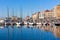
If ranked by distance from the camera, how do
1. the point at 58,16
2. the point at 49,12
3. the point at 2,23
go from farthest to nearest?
the point at 49,12
the point at 58,16
the point at 2,23

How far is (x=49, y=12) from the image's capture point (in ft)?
108

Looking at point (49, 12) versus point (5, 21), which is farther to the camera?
point (49, 12)

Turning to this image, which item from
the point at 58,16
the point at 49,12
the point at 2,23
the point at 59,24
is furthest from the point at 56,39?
the point at 49,12

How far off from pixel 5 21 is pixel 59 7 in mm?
10548

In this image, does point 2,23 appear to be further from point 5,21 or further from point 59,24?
point 59,24

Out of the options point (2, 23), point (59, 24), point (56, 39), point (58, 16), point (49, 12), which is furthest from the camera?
point (49, 12)

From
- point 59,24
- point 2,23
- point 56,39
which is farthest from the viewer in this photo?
point 2,23

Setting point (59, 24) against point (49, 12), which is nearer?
point (59, 24)

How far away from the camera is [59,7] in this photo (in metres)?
28.6

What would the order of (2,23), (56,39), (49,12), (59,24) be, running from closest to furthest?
(56,39), (59,24), (2,23), (49,12)

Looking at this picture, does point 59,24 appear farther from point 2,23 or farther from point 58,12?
point 58,12

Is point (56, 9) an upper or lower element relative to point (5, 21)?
upper

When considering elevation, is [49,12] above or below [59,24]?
above

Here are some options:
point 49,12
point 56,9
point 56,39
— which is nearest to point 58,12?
point 56,9
